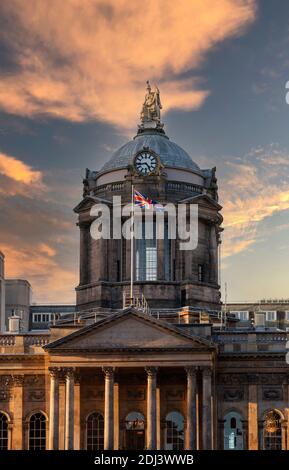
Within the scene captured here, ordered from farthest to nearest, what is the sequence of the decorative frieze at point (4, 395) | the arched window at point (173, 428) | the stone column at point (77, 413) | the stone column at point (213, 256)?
the stone column at point (213, 256) < the decorative frieze at point (4, 395) < the arched window at point (173, 428) < the stone column at point (77, 413)

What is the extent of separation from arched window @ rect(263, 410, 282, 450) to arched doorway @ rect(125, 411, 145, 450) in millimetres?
8889

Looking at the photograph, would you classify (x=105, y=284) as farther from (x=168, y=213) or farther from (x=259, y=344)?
(x=259, y=344)

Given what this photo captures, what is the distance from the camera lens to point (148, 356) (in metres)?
72.1

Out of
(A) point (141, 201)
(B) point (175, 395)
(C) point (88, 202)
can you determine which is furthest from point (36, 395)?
(C) point (88, 202)

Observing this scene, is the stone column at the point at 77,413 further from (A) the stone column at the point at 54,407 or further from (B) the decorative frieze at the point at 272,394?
(B) the decorative frieze at the point at 272,394

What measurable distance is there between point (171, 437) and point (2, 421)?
12.5 m

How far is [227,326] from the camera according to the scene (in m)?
80.9

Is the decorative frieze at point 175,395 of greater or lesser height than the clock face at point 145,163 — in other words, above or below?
below

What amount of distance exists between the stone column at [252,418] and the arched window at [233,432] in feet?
2.29

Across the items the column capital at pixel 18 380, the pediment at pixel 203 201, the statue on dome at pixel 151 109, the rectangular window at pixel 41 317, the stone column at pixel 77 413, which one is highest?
the statue on dome at pixel 151 109

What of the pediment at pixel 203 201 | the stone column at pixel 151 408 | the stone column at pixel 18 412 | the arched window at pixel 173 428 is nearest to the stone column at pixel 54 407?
the stone column at pixel 18 412

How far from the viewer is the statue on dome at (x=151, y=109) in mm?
91000
